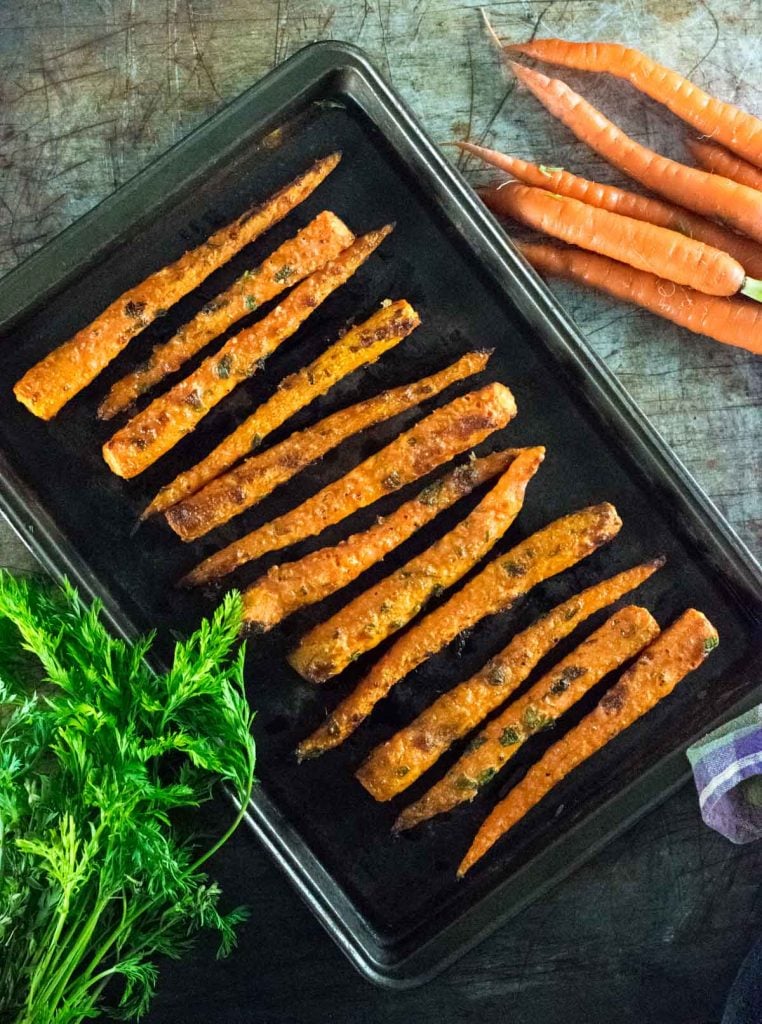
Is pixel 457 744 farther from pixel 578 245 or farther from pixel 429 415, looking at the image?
pixel 578 245

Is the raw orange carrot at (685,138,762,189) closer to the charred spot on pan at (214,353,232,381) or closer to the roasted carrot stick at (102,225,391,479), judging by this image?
the roasted carrot stick at (102,225,391,479)

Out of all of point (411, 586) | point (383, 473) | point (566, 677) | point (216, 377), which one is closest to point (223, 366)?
point (216, 377)

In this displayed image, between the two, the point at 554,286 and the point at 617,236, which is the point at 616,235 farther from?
the point at 554,286

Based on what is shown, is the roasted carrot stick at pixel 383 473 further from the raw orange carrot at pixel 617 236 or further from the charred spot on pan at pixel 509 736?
the charred spot on pan at pixel 509 736

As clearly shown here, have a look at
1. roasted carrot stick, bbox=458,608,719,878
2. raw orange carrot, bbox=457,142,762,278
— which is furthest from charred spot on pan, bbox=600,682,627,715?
raw orange carrot, bbox=457,142,762,278

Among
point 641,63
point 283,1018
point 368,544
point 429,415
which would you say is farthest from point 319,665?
point 641,63

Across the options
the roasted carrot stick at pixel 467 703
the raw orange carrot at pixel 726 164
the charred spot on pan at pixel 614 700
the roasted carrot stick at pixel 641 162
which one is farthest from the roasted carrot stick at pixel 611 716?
the raw orange carrot at pixel 726 164
